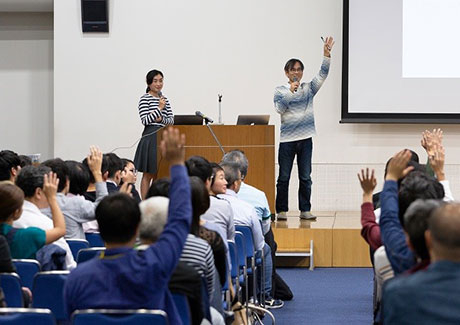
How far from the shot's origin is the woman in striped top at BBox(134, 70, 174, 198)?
794 centimetres

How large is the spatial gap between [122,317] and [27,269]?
3.44ft

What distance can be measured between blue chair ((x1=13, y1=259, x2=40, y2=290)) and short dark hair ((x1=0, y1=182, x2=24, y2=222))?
0.67 feet

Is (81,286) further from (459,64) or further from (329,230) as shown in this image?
(459,64)

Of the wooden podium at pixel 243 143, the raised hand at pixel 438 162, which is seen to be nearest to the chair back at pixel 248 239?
the raised hand at pixel 438 162

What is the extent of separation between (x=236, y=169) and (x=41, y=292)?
2.42m

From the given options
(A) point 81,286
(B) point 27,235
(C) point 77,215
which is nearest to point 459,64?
(C) point 77,215

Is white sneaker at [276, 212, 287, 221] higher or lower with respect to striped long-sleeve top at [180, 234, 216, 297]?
lower

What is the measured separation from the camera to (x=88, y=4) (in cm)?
989

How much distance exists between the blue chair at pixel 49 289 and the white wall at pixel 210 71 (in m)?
6.50

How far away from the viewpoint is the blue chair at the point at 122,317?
2.59m

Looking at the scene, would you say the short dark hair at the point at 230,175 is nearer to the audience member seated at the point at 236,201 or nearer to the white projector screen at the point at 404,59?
the audience member seated at the point at 236,201

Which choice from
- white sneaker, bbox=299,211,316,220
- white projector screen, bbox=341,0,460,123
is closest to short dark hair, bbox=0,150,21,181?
white sneaker, bbox=299,211,316,220

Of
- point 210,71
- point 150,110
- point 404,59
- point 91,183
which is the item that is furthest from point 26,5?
point 91,183

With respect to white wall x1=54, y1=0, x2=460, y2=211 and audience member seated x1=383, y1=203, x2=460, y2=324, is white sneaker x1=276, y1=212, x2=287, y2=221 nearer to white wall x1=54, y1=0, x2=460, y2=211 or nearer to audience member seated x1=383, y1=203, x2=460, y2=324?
white wall x1=54, y1=0, x2=460, y2=211
